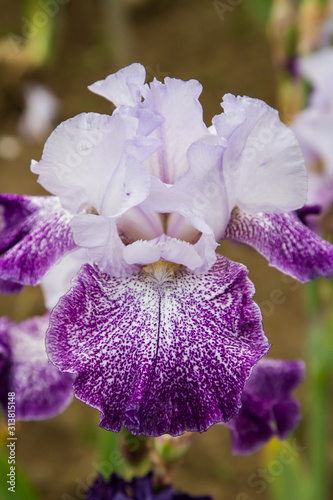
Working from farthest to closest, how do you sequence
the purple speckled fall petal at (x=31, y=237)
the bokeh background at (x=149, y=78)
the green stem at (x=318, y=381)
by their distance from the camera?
the bokeh background at (x=149, y=78), the green stem at (x=318, y=381), the purple speckled fall petal at (x=31, y=237)

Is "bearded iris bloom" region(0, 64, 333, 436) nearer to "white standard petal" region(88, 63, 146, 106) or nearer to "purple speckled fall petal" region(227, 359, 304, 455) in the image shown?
"white standard petal" region(88, 63, 146, 106)

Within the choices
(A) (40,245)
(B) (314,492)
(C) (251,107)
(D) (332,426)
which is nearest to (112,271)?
(A) (40,245)

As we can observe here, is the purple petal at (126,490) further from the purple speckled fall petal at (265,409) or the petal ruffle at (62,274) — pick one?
the petal ruffle at (62,274)

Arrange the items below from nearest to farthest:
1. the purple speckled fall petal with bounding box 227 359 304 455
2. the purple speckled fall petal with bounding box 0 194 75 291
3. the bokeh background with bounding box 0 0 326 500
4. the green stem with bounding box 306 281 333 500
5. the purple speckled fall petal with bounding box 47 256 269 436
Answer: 1. the purple speckled fall petal with bounding box 47 256 269 436
2. the purple speckled fall petal with bounding box 0 194 75 291
3. the purple speckled fall petal with bounding box 227 359 304 455
4. the green stem with bounding box 306 281 333 500
5. the bokeh background with bounding box 0 0 326 500

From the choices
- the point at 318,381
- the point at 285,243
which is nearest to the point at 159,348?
the point at 285,243

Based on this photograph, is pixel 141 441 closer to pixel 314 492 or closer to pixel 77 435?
pixel 314 492

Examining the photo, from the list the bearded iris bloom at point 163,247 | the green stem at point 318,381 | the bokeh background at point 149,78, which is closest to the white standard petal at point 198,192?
the bearded iris bloom at point 163,247

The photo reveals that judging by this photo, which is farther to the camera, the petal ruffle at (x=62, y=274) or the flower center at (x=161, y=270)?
the petal ruffle at (x=62, y=274)

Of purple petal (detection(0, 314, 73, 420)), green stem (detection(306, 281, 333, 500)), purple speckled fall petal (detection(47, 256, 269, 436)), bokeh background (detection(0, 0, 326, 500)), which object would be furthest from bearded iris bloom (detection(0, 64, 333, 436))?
bokeh background (detection(0, 0, 326, 500))
